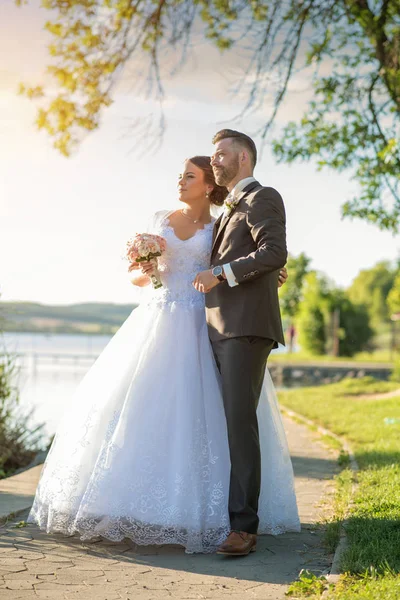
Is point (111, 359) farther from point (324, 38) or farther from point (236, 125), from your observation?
point (324, 38)

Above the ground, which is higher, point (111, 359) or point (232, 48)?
point (232, 48)

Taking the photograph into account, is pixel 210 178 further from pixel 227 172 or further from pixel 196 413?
pixel 196 413

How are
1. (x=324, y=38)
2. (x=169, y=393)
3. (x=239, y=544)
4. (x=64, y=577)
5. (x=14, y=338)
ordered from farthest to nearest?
Result: (x=324, y=38) < (x=14, y=338) < (x=169, y=393) < (x=239, y=544) < (x=64, y=577)

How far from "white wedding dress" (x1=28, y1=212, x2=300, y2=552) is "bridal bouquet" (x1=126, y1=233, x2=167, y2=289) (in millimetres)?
144

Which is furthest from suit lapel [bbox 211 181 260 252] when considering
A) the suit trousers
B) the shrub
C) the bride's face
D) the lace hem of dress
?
the shrub

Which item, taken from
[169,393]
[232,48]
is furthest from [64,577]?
[232,48]

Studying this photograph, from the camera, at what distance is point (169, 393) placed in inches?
178

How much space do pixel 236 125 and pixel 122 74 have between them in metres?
1.48

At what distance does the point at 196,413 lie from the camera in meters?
4.48

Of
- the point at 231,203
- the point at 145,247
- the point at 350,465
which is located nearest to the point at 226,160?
the point at 231,203

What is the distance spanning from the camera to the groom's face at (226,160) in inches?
178

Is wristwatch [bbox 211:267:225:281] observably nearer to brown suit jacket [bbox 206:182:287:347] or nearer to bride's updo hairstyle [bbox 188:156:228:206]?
brown suit jacket [bbox 206:182:287:347]

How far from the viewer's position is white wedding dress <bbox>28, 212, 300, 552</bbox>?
425 centimetres

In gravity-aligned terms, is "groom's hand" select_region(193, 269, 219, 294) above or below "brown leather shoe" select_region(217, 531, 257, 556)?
above
